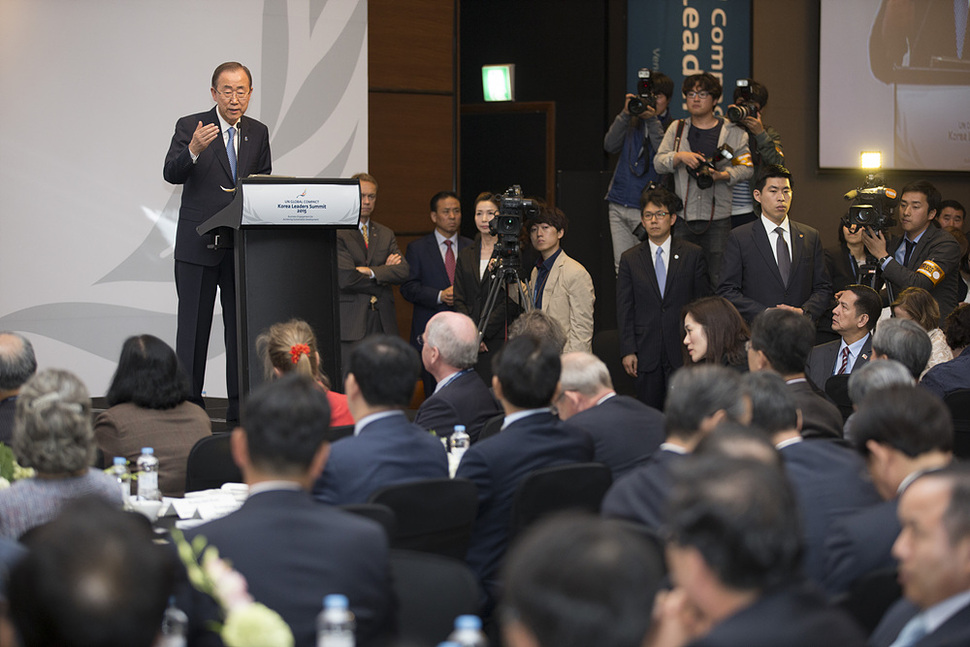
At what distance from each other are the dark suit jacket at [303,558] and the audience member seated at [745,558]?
632 millimetres

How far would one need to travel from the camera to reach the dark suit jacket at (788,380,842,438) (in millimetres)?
3447

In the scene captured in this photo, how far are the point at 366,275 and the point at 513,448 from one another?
12.1 ft

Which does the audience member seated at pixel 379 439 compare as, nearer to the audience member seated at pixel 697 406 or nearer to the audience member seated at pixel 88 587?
the audience member seated at pixel 697 406

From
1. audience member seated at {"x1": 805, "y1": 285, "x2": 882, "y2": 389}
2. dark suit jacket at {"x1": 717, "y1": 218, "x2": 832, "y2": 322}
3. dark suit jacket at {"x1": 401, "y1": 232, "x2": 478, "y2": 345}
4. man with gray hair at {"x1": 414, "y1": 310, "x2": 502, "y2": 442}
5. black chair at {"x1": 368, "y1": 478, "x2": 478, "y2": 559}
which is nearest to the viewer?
black chair at {"x1": 368, "y1": 478, "x2": 478, "y2": 559}

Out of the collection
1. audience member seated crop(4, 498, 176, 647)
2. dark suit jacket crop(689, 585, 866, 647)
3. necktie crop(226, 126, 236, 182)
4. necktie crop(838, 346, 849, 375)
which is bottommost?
necktie crop(838, 346, 849, 375)

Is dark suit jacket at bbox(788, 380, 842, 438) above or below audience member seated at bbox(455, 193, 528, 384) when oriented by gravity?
below

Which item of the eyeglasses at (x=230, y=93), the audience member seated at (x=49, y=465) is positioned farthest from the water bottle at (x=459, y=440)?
the eyeglasses at (x=230, y=93)

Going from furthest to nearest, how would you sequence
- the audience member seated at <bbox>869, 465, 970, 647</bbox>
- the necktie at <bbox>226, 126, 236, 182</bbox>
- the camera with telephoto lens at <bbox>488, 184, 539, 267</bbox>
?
the camera with telephoto lens at <bbox>488, 184, 539, 267</bbox> → the necktie at <bbox>226, 126, 236, 182</bbox> → the audience member seated at <bbox>869, 465, 970, 647</bbox>

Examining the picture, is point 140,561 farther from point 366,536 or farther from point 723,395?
point 723,395

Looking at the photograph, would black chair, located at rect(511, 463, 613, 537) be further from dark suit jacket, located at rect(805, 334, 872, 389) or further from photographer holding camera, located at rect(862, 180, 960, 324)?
photographer holding camera, located at rect(862, 180, 960, 324)

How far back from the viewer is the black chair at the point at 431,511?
2.56 metres

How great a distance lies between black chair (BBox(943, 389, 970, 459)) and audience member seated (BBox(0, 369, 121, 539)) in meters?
3.19

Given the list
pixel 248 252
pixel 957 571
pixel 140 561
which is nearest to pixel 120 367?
pixel 248 252

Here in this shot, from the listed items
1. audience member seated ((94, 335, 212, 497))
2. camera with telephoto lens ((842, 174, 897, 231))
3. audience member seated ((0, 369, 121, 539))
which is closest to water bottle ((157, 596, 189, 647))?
audience member seated ((0, 369, 121, 539))
